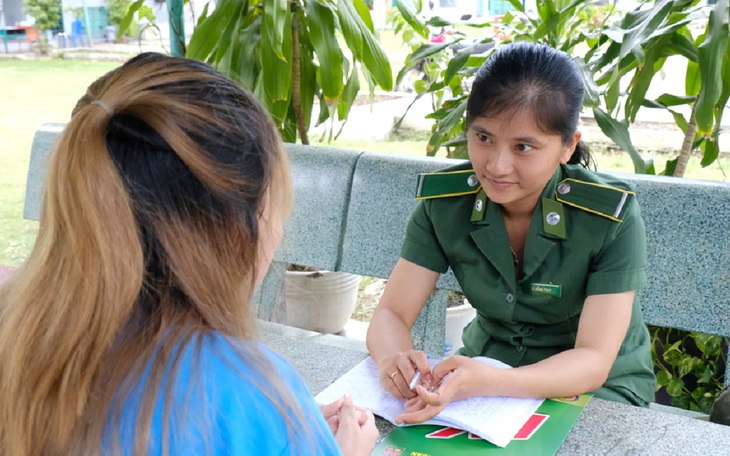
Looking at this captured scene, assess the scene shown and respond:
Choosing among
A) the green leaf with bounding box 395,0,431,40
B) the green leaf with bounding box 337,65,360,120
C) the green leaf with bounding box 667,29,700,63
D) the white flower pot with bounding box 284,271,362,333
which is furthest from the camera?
the white flower pot with bounding box 284,271,362,333

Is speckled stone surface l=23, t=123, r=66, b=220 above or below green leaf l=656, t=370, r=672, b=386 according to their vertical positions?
above

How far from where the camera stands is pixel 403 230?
6.54 feet

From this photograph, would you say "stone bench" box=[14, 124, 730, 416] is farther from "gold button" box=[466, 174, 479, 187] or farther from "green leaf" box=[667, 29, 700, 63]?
"green leaf" box=[667, 29, 700, 63]

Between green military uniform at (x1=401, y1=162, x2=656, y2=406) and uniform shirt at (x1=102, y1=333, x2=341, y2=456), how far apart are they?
82 cm

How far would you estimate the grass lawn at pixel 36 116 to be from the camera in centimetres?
486

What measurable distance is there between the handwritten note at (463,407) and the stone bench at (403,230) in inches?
22.3

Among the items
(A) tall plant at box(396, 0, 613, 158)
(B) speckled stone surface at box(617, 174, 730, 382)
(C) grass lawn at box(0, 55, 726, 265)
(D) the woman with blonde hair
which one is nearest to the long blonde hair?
(D) the woman with blonde hair

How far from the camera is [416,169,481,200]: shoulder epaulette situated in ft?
5.15

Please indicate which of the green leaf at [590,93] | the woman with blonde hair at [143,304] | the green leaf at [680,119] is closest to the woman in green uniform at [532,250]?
the green leaf at [590,93]

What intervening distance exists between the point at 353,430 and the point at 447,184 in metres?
0.75

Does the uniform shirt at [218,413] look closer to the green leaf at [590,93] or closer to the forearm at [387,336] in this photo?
the forearm at [387,336]

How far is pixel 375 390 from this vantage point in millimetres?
1257

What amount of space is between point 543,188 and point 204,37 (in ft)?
4.27

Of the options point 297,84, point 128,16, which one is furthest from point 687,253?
point 128,16
